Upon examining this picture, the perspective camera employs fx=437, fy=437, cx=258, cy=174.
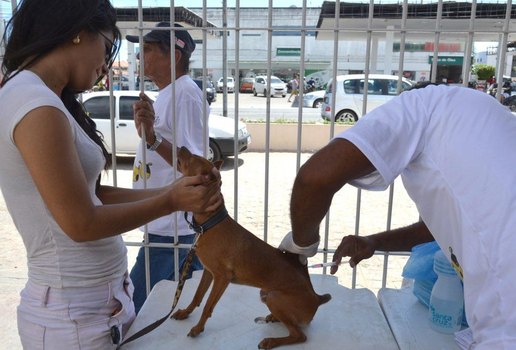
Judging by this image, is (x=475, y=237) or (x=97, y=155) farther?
(x=97, y=155)

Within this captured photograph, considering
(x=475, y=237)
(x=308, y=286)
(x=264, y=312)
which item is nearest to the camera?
(x=475, y=237)

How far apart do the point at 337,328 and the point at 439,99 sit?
0.91 m

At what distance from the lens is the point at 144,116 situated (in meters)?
2.26

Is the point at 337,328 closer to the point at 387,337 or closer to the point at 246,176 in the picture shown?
the point at 387,337

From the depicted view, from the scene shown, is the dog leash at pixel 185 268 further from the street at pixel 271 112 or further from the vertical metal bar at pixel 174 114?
the street at pixel 271 112

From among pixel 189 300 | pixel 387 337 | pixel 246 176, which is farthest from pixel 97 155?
pixel 246 176

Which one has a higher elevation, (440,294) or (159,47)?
(159,47)

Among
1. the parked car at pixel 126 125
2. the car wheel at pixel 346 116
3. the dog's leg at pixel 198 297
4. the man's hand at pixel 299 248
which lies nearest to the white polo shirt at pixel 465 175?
the man's hand at pixel 299 248

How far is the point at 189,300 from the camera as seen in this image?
1.80 m

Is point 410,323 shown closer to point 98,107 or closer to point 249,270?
point 249,270

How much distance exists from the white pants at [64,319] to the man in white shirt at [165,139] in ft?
3.43

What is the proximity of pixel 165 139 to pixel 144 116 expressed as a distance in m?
0.21

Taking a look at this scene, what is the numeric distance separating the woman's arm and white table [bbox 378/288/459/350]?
1.00m

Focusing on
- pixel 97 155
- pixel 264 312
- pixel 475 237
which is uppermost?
pixel 97 155
